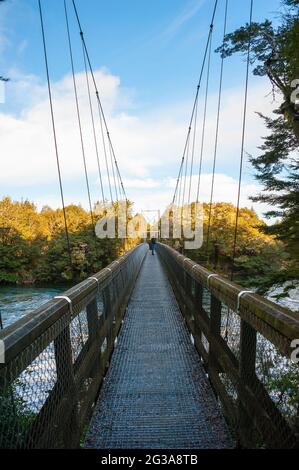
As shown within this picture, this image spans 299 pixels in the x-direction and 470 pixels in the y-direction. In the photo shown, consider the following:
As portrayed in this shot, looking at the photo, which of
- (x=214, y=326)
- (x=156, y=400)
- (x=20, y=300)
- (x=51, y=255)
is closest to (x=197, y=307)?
(x=214, y=326)

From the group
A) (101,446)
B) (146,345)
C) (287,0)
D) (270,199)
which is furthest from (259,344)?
(270,199)

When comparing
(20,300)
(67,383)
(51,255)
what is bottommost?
(20,300)

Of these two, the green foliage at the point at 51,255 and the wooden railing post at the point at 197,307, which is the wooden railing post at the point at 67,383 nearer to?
the wooden railing post at the point at 197,307

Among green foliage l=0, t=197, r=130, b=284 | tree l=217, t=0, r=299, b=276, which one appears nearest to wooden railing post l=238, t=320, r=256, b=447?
tree l=217, t=0, r=299, b=276

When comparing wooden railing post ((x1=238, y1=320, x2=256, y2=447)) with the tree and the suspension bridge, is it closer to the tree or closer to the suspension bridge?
the suspension bridge

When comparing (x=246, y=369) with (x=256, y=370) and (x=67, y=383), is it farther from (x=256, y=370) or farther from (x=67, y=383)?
(x=67, y=383)

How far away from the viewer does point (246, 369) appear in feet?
5.56

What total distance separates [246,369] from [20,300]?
20.5m

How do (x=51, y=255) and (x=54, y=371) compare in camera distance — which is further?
(x=51, y=255)

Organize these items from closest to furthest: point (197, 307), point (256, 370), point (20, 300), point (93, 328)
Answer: point (256, 370)
point (93, 328)
point (197, 307)
point (20, 300)

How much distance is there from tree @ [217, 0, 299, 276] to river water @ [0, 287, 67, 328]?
10422 mm

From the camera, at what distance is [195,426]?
2.12 meters

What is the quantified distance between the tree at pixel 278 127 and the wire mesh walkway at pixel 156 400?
16.3ft
